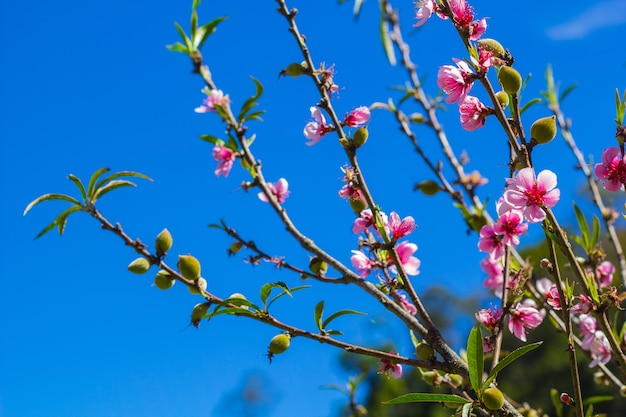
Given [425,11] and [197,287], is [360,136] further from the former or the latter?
[197,287]

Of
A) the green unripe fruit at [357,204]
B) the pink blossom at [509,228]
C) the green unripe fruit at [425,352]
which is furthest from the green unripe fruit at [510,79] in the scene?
the green unripe fruit at [425,352]

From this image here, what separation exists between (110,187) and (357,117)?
60 cm

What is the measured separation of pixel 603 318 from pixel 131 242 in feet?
3.16

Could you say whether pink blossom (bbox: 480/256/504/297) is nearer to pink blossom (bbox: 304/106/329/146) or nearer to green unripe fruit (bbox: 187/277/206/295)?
pink blossom (bbox: 304/106/329/146)

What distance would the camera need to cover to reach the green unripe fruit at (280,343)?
1.31m

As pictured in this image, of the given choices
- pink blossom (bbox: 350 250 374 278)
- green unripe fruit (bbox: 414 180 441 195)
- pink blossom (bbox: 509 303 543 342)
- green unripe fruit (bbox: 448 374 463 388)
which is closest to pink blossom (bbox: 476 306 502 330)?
pink blossom (bbox: 509 303 543 342)

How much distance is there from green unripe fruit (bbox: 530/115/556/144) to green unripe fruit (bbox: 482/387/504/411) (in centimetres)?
46

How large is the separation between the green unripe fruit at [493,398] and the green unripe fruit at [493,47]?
2.04 feet

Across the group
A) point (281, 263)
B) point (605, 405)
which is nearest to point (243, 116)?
point (281, 263)

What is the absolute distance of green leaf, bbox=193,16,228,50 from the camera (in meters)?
1.51

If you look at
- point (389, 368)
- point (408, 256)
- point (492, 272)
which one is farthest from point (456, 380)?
point (492, 272)

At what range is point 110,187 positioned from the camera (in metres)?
1.36

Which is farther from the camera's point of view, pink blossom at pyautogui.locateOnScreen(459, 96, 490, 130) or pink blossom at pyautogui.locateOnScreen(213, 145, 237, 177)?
pink blossom at pyautogui.locateOnScreen(213, 145, 237, 177)

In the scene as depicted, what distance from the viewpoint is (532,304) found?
1.69 meters
